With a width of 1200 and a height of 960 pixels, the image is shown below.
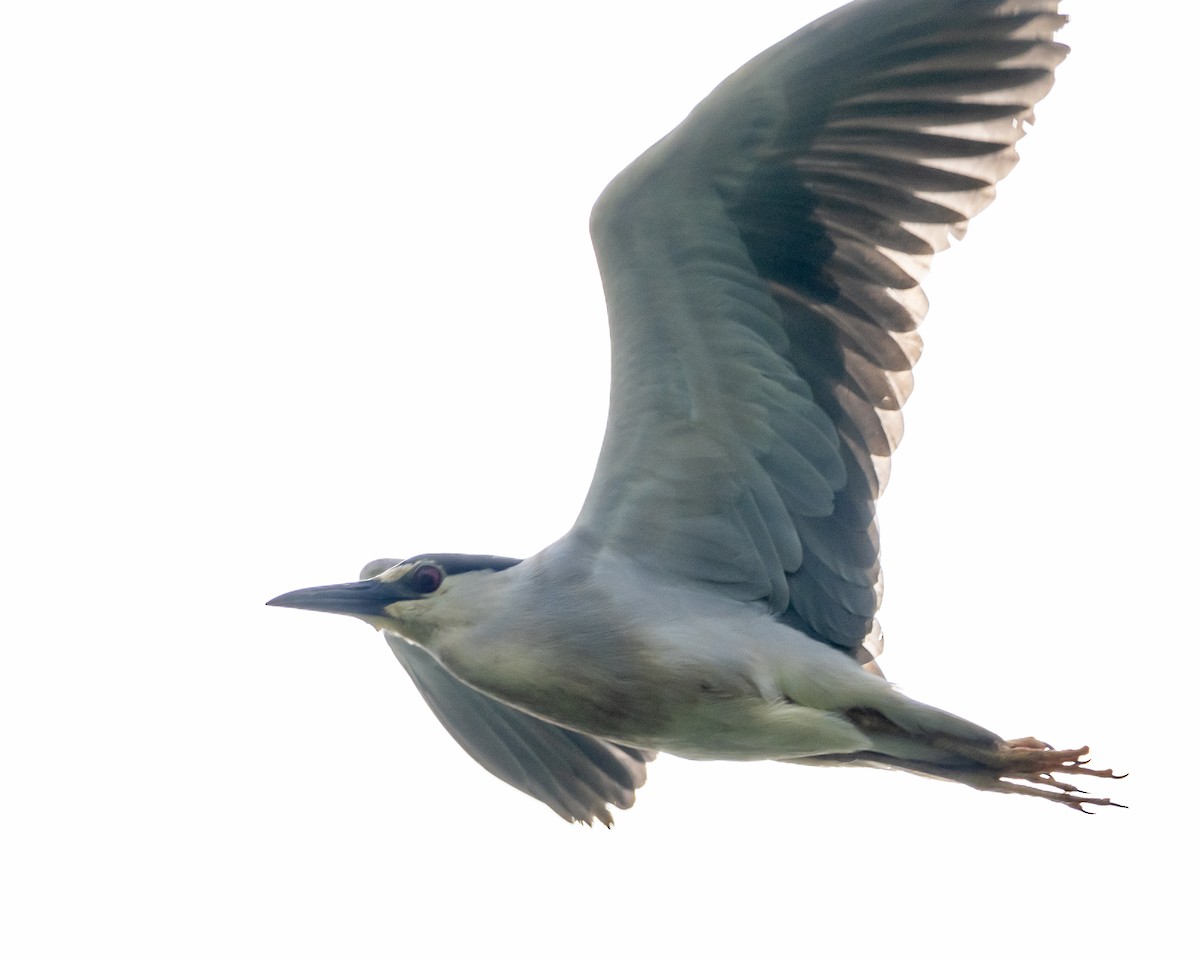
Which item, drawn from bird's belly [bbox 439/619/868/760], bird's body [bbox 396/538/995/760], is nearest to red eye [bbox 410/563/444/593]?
bird's body [bbox 396/538/995/760]

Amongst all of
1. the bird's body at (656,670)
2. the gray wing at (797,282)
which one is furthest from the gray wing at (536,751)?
the gray wing at (797,282)

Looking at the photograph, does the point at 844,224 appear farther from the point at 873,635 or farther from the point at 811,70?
the point at 873,635

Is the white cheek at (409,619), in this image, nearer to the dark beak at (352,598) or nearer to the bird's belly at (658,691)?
the dark beak at (352,598)

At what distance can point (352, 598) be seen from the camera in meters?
7.86

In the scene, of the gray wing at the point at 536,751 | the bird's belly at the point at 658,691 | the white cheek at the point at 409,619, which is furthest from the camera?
the gray wing at the point at 536,751

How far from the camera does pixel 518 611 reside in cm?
759

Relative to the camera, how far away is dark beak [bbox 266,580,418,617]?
7.82m

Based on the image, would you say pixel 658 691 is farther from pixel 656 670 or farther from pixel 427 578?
pixel 427 578

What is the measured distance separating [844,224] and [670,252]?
76 centimetres

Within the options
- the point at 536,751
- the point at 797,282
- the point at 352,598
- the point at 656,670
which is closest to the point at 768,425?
the point at 797,282

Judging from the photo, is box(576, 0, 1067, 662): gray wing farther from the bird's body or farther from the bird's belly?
the bird's belly

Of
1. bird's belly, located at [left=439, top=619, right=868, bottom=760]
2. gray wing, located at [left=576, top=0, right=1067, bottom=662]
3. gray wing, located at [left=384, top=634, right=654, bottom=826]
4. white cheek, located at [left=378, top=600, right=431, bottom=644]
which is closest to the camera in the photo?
gray wing, located at [left=576, top=0, right=1067, bottom=662]

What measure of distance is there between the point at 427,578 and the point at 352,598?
1.06 feet

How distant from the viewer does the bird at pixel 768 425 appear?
7.30 metres
